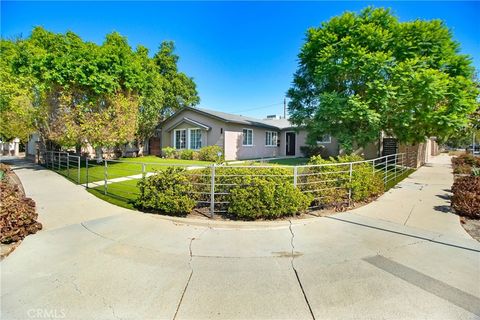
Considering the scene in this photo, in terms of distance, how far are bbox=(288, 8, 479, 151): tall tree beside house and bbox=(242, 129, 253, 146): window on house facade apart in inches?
260

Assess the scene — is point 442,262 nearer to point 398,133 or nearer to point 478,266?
point 478,266

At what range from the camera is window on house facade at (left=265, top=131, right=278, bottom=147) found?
23756mm

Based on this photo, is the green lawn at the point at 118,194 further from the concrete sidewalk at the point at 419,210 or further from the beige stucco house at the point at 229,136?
the beige stucco house at the point at 229,136

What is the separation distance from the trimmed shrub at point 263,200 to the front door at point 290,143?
20.2 m

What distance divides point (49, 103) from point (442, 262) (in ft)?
59.5

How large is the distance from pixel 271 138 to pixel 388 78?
12.5m

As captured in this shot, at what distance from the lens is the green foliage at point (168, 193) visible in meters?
5.88

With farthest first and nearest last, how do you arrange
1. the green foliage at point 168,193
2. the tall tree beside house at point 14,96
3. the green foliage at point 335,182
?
1. the tall tree beside house at point 14,96
2. the green foliage at point 335,182
3. the green foliage at point 168,193

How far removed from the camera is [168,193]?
5.97 meters

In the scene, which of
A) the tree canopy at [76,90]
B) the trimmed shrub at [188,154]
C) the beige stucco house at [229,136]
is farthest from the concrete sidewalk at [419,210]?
the tree canopy at [76,90]

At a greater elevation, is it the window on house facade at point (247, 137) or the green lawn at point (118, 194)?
the window on house facade at point (247, 137)

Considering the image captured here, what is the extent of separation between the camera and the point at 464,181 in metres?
7.42

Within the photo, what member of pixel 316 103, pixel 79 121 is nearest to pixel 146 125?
pixel 79 121

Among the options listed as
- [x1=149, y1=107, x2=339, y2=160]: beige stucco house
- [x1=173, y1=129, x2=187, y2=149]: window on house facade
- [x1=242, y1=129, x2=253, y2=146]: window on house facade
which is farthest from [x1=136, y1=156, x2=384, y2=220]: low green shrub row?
[x1=173, y1=129, x2=187, y2=149]: window on house facade
